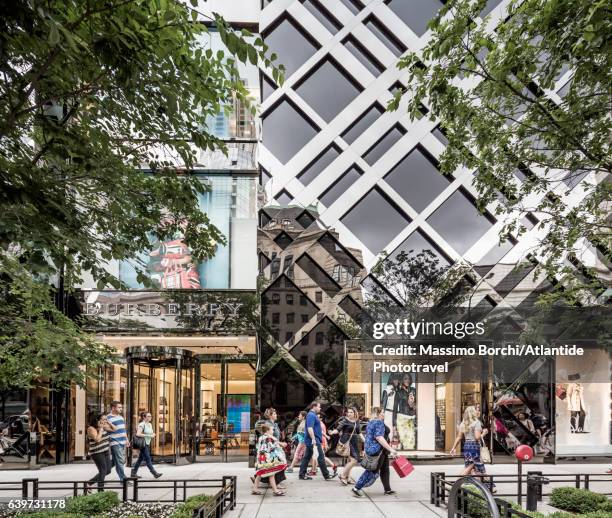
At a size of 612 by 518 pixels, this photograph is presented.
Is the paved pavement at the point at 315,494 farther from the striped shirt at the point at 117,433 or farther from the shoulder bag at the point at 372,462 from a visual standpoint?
the striped shirt at the point at 117,433

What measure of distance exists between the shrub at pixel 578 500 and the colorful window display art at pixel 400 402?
23.6 feet

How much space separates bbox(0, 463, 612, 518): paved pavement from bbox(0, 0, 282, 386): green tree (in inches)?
157

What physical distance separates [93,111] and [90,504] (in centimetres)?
598

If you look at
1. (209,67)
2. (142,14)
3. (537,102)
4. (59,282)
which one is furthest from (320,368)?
(142,14)

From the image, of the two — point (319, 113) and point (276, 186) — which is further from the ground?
point (319, 113)

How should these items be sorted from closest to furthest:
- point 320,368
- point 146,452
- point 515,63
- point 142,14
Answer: point 142,14, point 515,63, point 146,452, point 320,368

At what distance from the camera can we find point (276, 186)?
1756 centimetres

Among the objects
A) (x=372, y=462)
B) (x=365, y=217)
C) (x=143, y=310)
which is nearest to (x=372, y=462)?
(x=372, y=462)

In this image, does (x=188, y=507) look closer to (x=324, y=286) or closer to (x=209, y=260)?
(x=324, y=286)

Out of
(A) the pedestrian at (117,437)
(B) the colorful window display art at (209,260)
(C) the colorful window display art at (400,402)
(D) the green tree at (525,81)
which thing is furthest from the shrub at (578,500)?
(B) the colorful window display art at (209,260)

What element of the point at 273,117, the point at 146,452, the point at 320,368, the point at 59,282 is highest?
the point at 273,117

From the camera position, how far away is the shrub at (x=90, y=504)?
8.66 m

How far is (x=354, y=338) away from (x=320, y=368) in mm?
1383

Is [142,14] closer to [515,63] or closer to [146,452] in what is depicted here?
[515,63]
